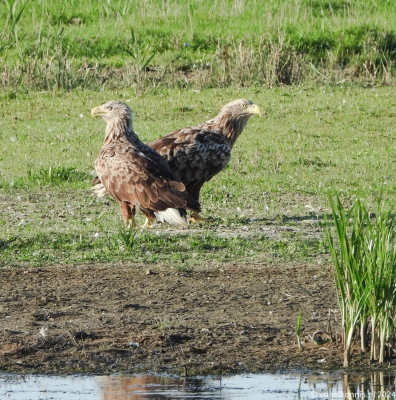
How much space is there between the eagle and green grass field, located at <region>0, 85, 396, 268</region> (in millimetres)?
214

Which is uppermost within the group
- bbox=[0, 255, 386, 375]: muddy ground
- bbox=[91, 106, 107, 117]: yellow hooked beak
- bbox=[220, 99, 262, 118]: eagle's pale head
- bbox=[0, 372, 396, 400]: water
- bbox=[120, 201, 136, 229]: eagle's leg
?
bbox=[91, 106, 107, 117]: yellow hooked beak

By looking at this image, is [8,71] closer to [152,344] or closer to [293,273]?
[293,273]

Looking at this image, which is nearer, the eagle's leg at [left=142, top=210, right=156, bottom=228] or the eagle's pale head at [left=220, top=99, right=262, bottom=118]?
the eagle's leg at [left=142, top=210, right=156, bottom=228]

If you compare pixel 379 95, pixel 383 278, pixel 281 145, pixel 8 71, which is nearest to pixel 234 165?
pixel 281 145

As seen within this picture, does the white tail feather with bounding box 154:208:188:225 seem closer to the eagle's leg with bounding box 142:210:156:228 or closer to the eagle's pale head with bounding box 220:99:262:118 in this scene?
the eagle's leg with bounding box 142:210:156:228

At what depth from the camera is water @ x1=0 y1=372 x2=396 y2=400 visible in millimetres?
Result: 5605

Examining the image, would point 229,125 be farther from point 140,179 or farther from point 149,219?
point 140,179

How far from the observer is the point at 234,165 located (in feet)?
41.8

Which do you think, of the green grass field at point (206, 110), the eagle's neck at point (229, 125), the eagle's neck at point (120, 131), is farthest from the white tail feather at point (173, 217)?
the eagle's neck at point (229, 125)

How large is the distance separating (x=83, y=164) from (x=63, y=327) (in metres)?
6.42

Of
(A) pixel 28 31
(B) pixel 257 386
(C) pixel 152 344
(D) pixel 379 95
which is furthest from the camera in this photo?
(A) pixel 28 31

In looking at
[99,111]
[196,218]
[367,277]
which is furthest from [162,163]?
[367,277]

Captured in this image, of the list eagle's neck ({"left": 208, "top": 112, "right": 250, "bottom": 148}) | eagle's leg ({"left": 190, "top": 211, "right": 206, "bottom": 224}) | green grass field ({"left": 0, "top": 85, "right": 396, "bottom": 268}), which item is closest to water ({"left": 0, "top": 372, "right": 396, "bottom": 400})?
green grass field ({"left": 0, "top": 85, "right": 396, "bottom": 268})

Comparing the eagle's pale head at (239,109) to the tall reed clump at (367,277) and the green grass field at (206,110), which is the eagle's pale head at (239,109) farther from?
the tall reed clump at (367,277)
